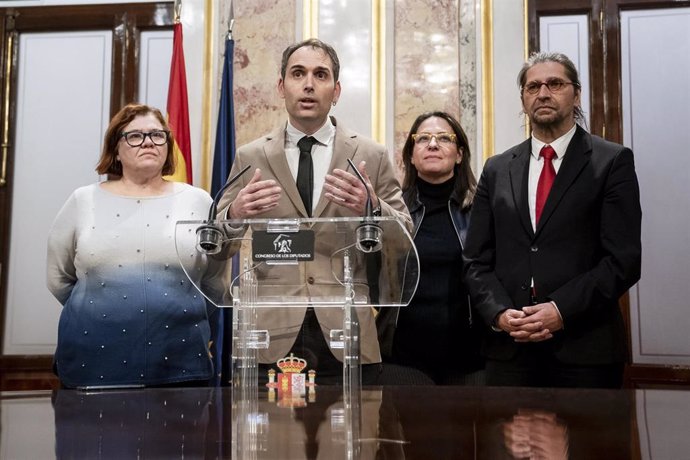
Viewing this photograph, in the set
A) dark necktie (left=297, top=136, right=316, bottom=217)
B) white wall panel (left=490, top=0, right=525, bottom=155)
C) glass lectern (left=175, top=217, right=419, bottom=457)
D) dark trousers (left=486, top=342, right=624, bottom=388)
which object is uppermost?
white wall panel (left=490, top=0, right=525, bottom=155)

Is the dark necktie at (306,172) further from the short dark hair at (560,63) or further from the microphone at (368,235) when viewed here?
the short dark hair at (560,63)

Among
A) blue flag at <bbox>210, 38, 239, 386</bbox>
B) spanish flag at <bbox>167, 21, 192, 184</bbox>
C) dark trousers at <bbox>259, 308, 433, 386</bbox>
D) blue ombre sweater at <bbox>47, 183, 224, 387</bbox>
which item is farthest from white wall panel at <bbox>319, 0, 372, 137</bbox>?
dark trousers at <bbox>259, 308, 433, 386</bbox>

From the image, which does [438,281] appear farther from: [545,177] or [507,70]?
[507,70]

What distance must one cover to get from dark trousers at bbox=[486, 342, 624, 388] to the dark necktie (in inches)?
28.6

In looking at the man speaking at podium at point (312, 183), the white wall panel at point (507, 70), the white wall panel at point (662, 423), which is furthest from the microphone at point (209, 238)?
the white wall panel at point (507, 70)

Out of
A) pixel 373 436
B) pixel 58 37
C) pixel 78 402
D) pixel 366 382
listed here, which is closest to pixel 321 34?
pixel 58 37

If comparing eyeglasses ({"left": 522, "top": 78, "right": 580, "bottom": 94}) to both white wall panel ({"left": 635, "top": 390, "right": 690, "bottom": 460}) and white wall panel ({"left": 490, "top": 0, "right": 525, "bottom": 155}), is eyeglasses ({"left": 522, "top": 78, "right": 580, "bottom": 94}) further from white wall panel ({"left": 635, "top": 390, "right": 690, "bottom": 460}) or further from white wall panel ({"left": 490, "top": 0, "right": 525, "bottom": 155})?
white wall panel ({"left": 490, "top": 0, "right": 525, "bottom": 155})

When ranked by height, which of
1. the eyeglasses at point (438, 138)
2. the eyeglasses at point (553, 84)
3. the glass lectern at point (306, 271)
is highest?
the eyeglasses at point (553, 84)

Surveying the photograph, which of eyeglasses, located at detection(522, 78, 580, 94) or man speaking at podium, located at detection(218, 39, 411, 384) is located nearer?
man speaking at podium, located at detection(218, 39, 411, 384)

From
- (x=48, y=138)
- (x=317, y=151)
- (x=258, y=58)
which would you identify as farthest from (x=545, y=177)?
(x=48, y=138)

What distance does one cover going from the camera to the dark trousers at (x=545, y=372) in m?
2.09

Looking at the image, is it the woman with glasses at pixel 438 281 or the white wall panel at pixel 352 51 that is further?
the white wall panel at pixel 352 51

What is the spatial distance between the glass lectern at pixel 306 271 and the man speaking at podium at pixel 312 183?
36mm

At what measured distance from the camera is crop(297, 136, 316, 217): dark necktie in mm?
2121
